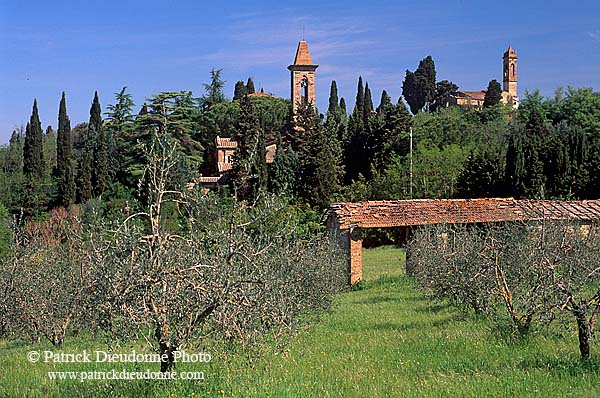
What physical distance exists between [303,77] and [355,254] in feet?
161

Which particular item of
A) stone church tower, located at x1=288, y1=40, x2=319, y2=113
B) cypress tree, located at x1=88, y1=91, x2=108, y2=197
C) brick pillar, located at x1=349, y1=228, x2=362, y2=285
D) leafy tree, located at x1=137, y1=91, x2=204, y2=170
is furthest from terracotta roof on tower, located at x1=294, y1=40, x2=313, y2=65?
brick pillar, located at x1=349, y1=228, x2=362, y2=285

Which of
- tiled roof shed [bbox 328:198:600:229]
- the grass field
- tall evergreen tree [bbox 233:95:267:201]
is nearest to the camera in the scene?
the grass field

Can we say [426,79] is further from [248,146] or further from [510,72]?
[248,146]

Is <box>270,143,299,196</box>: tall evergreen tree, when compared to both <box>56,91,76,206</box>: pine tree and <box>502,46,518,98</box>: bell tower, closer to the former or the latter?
<box>56,91,76,206</box>: pine tree

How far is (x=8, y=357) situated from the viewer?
1106 cm

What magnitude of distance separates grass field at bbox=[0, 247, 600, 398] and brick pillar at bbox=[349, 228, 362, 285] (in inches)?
420

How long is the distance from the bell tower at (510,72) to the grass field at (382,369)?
82713 millimetres

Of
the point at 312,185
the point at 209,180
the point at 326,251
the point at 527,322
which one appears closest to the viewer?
the point at 527,322

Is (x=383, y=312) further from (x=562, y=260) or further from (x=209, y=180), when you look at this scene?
(x=209, y=180)

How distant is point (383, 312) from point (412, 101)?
75.0 meters

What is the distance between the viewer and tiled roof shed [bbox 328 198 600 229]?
77.6 feet

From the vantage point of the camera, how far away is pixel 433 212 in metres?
25.0

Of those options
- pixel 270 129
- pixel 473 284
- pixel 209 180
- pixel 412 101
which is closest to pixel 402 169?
pixel 209 180

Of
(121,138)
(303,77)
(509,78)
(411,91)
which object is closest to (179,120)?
(121,138)
